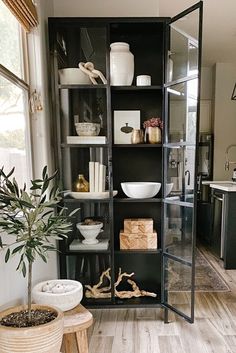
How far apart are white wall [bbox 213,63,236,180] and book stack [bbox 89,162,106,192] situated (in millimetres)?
2945

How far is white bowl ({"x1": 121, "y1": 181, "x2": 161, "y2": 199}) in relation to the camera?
82.6 inches

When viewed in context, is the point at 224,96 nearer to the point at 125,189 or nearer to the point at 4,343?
the point at 125,189

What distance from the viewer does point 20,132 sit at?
6.01ft

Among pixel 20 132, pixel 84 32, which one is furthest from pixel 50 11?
pixel 20 132

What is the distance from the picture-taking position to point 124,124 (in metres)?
2.24

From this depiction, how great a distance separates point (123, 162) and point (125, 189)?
281 millimetres

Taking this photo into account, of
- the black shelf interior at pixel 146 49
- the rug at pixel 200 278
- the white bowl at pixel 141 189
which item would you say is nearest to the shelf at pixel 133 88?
the black shelf interior at pixel 146 49

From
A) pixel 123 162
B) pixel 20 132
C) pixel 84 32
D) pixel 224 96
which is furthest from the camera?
pixel 224 96

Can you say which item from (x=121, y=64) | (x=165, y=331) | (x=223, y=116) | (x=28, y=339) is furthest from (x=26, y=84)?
(x=223, y=116)

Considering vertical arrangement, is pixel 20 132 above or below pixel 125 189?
above

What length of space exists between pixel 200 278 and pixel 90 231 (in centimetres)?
154

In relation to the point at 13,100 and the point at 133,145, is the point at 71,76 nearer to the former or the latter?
the point at 13,100

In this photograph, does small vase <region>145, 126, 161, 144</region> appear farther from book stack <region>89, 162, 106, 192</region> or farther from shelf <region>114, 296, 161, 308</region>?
shelf <region>114, 296, 161, 308</region>

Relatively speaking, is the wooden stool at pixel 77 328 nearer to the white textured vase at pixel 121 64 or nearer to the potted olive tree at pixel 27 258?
the potted olive tree at pixel 27 258
